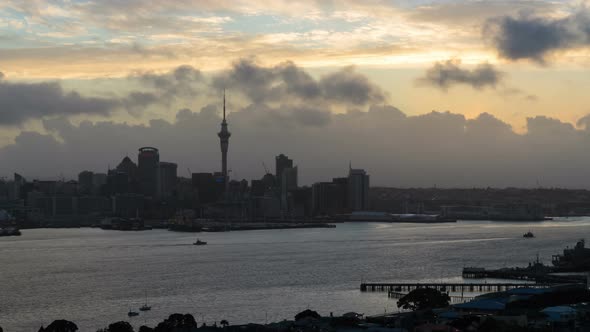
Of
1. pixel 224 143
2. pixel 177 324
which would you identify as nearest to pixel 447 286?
pixel 177 324

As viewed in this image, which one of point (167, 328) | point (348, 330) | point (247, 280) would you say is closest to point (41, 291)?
point (247, 280)

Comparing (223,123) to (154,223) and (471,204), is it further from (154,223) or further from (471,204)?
(471,204)

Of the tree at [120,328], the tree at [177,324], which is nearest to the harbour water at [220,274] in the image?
the tree at [177,324]

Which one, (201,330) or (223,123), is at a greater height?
(223,123)

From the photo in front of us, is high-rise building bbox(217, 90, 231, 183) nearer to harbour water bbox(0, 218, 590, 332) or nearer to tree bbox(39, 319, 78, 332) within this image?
harbour water bbox(0, 218, 590, 332)

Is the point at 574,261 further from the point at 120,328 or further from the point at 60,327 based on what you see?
the point at 60,327

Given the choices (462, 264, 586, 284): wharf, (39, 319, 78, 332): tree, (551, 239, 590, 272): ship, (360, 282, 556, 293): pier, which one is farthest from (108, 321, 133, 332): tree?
(551, 239, 590, 272): ship
